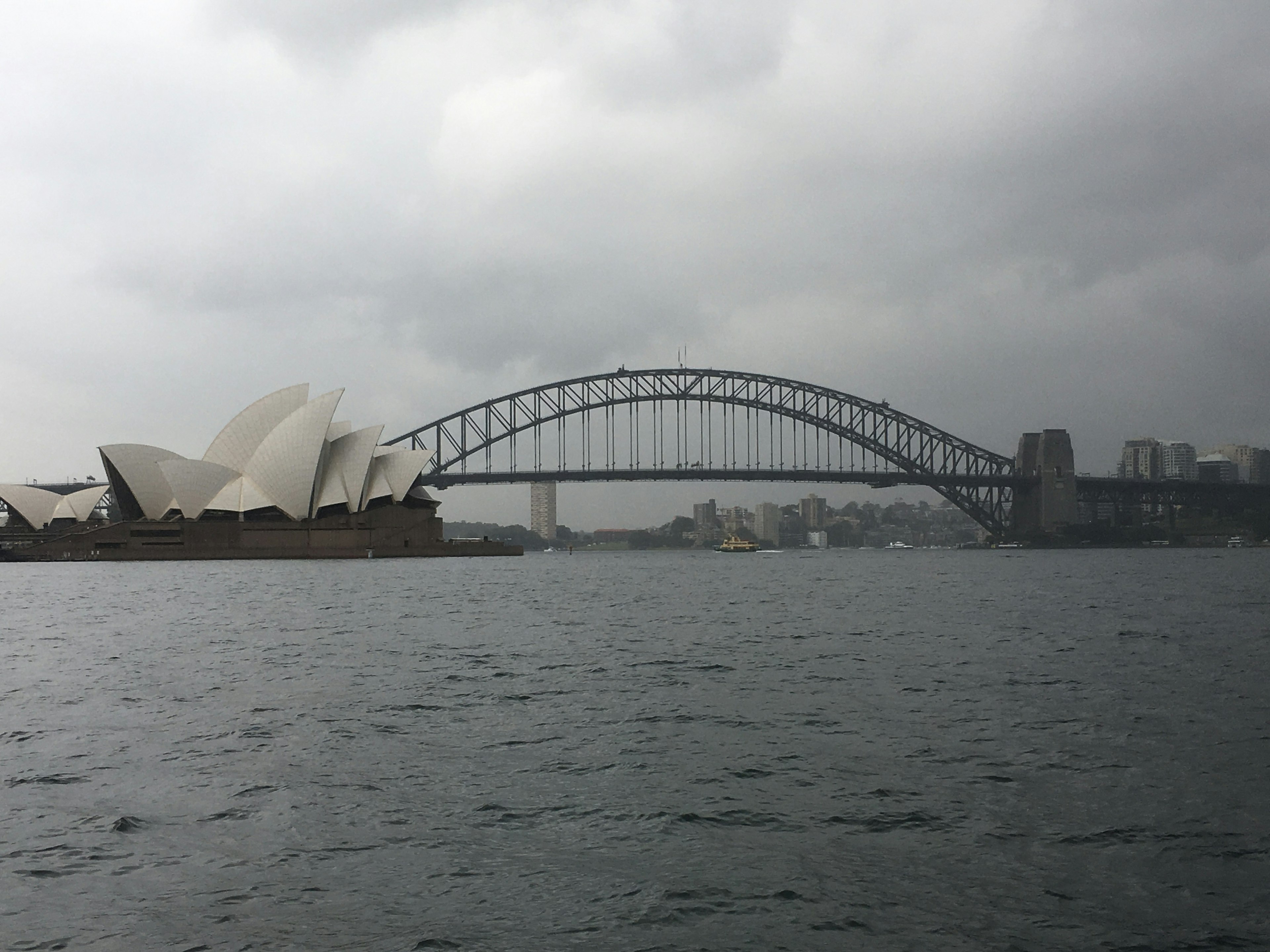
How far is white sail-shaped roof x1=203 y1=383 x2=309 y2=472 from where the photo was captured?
256 feet

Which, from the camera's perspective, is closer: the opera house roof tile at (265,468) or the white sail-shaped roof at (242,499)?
the opera house roof tile at (265,468)

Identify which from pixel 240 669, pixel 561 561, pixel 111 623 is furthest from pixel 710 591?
pixel 561 561

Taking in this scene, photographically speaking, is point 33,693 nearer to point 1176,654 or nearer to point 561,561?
point 1176,654

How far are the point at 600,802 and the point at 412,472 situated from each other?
80333 mm

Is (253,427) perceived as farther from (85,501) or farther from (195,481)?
(85,501)

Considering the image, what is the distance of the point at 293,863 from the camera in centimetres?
689

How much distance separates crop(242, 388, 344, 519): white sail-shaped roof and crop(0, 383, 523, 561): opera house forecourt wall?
78 mm

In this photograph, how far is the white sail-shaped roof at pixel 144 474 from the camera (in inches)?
3164

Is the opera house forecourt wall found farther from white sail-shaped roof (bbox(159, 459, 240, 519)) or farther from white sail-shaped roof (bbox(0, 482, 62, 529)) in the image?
white sail-shaped roof (bbox(0, 482, 62, 529))

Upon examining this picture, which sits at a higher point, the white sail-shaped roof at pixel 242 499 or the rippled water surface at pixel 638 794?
the white sail-shaped roof at pixel 242 499

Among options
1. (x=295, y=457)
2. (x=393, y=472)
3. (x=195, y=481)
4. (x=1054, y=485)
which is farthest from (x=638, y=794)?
(x=1054, y=485)

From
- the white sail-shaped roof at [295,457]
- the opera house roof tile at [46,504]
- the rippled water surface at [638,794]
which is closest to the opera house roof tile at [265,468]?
the white sail-shaped roof at [295,457]

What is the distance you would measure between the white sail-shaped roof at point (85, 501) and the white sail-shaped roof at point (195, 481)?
23.1m

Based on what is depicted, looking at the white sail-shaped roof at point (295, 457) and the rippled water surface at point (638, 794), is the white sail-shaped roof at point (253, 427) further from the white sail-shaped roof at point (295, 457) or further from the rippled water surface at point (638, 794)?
the rippled water surface at point (638, 794)
